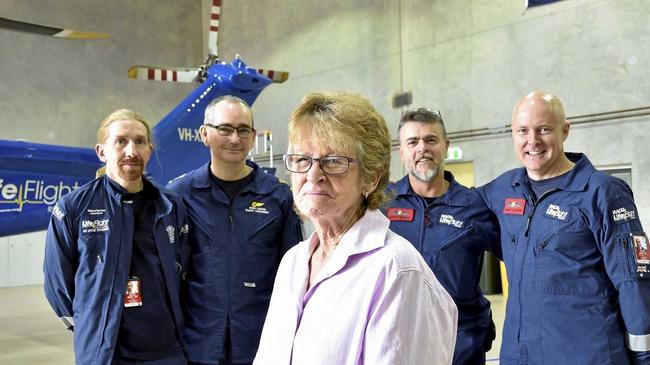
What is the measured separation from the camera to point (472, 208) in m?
2.95

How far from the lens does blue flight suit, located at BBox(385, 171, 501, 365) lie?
9.22 ft

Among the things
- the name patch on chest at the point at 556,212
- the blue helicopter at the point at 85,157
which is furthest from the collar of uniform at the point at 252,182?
the blue helicopter at the point at 85,157

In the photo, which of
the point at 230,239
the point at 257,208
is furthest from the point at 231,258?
the point at 257,208

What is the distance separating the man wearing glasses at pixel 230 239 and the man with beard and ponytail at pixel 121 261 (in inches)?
3.7

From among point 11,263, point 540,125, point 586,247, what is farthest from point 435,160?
point 11,263

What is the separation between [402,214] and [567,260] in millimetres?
788

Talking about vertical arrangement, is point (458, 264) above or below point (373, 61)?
below

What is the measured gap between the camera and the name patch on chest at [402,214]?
295cm

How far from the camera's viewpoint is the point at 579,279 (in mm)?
2506

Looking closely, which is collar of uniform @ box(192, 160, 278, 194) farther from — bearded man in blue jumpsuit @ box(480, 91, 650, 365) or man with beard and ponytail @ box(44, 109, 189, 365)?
bearded man in blue jumpsuit @ box(480, 91, 650, 365)

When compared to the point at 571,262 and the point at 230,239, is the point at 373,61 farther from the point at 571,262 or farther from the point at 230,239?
the point at 571,262

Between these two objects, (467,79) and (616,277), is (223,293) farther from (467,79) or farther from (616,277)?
(467,79)

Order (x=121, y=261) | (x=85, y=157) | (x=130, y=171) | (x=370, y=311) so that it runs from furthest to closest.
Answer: (x=85, y=157) → (x=130, y=171) → (x=121, y=261) → (x=370, y=311)

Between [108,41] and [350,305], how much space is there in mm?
15325
